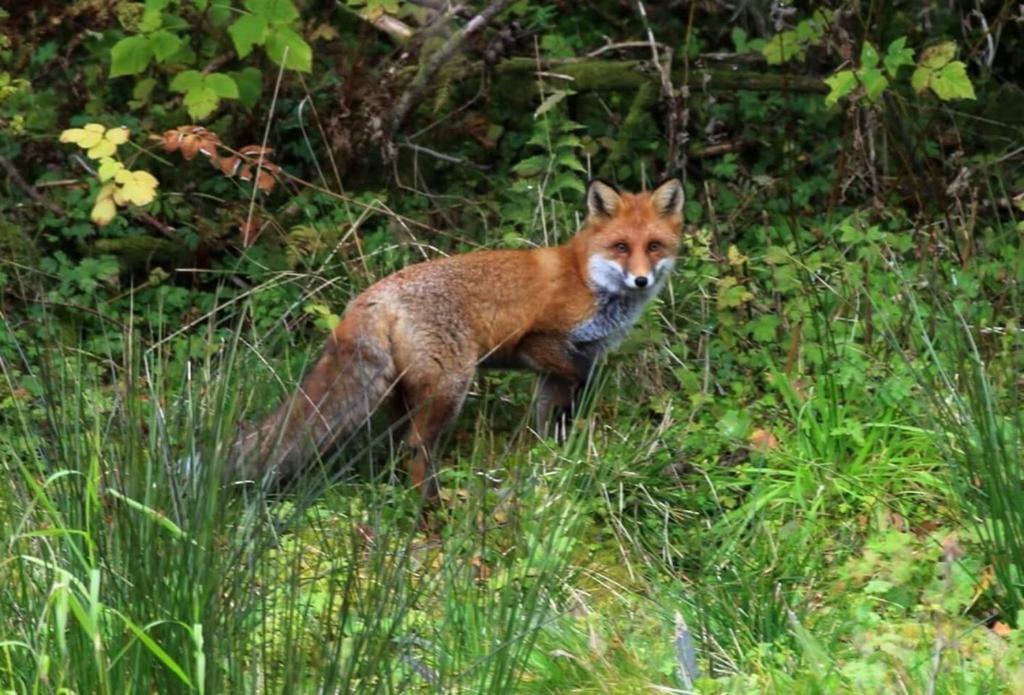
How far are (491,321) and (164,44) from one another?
69.7 inches

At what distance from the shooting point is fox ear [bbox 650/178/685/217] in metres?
7.10

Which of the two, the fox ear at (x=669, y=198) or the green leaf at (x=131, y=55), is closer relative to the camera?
the green leaf at (x=131, y=55)

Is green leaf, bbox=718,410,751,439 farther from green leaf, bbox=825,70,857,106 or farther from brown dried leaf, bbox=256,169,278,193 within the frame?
brown dried leaf, bbox=256,169,278,193

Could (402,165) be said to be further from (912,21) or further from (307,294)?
(912,21)

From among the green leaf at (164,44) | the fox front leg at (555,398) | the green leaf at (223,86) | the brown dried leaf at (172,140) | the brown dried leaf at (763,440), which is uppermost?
the green leaf at (164,44)

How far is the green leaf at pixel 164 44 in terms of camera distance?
6359 mm

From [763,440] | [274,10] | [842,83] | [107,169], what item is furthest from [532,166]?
[107,169]

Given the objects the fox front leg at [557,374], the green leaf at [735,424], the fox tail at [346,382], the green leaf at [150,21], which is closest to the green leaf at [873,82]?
the green leaf at [735,424]

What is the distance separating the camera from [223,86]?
21.1ft

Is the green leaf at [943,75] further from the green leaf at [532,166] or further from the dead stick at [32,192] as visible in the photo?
the dead stick at [32,192]

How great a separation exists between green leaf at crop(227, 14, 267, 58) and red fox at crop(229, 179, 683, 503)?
110 cm

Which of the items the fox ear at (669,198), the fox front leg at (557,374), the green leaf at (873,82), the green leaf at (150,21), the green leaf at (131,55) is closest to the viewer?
the green leaf at (150,21)

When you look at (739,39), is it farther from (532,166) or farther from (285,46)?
(285,46)

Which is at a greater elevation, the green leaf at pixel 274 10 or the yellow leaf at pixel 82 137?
the green leaf at pixel 274 10
